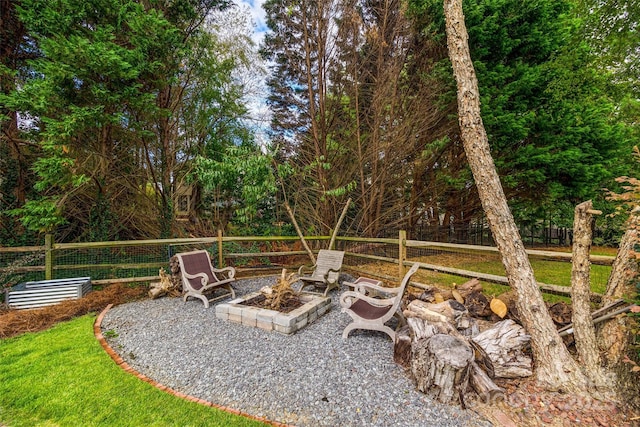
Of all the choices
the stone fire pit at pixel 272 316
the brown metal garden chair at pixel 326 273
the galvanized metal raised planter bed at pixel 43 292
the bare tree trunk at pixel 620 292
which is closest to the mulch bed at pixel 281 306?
the stone fire pit at pixel 272 316

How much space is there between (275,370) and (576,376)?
9.52ft

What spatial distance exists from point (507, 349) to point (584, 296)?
0.90 metres

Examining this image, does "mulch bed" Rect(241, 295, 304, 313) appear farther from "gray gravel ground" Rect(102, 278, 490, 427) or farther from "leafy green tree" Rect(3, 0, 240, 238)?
"leafy green tree" Rect(3, 0, 240, 238)

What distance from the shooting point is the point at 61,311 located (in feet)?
14.6

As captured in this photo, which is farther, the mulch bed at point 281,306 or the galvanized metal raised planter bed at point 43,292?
the galvanized metal raised planter bed at point 43,292

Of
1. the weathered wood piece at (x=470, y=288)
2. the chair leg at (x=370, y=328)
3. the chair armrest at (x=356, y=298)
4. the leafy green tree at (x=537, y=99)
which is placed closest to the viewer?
the chair leg at (x=370, y=328)

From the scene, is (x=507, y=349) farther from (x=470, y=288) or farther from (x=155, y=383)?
(x=155, y=383)

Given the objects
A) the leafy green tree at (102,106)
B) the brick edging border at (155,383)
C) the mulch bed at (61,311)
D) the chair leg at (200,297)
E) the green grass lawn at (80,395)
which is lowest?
the brick edging border at (155,383)

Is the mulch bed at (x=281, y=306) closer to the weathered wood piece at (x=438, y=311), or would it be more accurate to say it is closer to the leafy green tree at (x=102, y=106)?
the weathered wood piece at (x=438, y=311)

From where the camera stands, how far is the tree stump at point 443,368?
243cm

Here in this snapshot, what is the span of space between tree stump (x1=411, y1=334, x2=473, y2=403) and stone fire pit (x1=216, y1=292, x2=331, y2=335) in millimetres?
1750

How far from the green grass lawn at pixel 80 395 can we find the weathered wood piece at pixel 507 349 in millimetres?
2413

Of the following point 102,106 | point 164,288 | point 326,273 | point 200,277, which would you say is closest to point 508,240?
point 326,273

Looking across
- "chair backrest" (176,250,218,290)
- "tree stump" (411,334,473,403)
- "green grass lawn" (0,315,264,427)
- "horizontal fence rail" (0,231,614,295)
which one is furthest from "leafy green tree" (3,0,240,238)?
"tree stump" (411,334,473,403)
